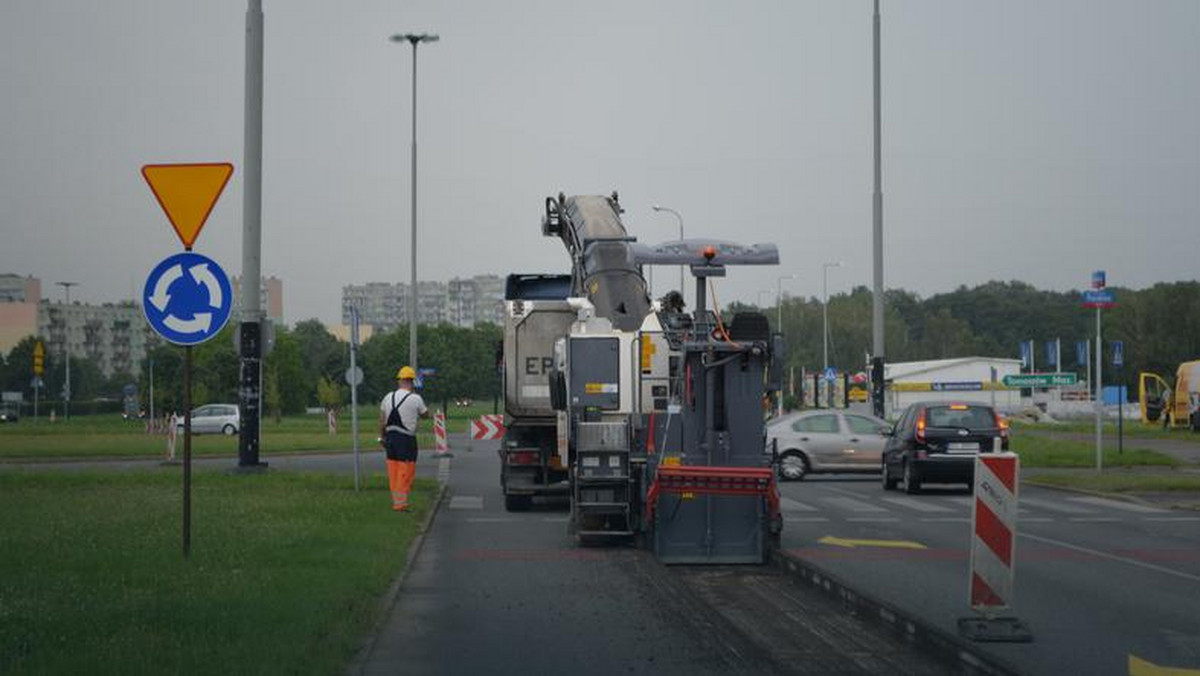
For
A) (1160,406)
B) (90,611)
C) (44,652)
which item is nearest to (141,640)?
(44,652)

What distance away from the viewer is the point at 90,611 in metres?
9.78

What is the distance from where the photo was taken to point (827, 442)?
31.2m

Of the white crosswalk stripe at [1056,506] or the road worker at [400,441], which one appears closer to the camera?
the road worker at [400,441]

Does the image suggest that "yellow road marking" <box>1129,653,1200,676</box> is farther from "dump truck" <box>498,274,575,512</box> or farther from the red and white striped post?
"dump truck" <box>498,274,575,512</box>

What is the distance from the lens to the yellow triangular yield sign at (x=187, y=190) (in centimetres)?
1261

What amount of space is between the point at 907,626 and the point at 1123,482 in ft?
63.0

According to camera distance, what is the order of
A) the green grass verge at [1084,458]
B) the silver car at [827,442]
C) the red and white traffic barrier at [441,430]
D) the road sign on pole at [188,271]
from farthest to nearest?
the red and white traffic barrier at [441,430]
the green grass verge at [1084,458]
the silver car at [827,442]
the road sign on pole at [188,271]

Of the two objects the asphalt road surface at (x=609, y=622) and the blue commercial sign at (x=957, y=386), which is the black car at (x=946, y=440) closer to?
the asphalt road surface at (x=609, y=622)

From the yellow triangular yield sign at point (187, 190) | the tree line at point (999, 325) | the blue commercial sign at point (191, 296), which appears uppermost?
the tree line at point (999, 325)

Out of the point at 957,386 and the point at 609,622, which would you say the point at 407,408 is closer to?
the point at 609,622

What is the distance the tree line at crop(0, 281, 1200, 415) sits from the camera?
9012cm

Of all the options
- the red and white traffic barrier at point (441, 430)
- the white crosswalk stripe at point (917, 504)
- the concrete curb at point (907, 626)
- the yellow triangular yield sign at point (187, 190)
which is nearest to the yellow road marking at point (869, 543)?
the concrete curb at point (907, 626)

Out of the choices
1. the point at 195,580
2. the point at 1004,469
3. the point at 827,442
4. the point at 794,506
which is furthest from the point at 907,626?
the point at 827,442

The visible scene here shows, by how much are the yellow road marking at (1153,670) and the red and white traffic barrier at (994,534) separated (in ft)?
3.68
